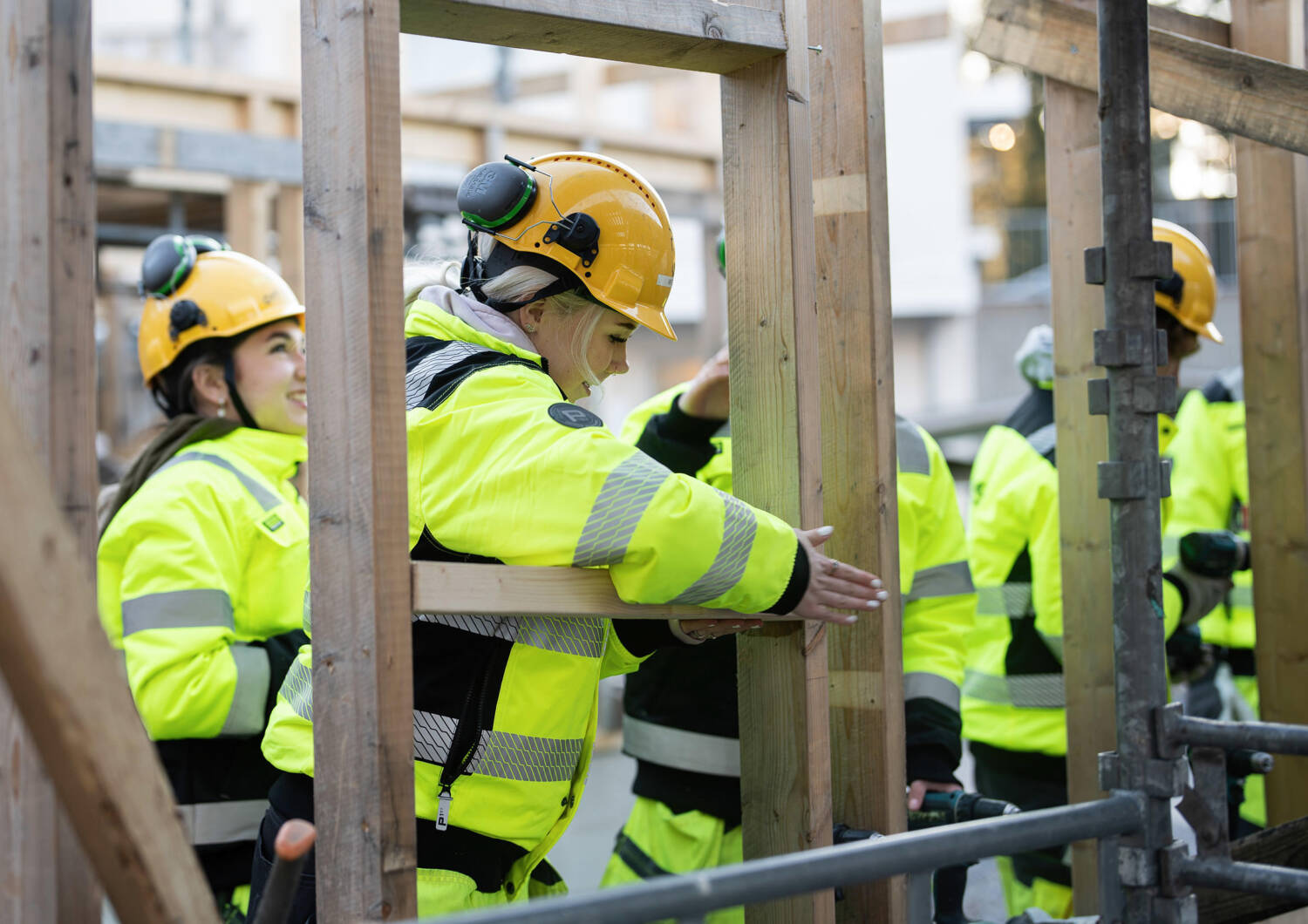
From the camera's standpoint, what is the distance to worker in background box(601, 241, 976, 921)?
3.40 meters

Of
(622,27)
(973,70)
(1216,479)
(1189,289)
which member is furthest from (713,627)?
(973,70)

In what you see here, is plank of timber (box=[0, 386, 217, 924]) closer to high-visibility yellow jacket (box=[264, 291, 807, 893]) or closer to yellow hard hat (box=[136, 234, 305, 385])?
high-visibility yellow jacket (box=[264, 291, 807, 893])

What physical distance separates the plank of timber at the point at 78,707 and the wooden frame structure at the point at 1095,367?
3122 mm

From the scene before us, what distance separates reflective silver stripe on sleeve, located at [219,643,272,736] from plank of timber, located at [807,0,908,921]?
131 cm

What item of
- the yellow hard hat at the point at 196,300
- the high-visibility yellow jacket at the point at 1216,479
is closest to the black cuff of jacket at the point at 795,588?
the yellow hard hat at the point at 196,300

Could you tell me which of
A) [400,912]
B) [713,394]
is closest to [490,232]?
[713,394]

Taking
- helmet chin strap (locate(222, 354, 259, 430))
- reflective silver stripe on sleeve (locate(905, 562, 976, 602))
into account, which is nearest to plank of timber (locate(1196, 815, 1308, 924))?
reflective silver stripe on sleeve (locate(905, 562, 976, 602))

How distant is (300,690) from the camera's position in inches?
96.4

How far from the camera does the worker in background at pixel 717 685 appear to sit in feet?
11.1

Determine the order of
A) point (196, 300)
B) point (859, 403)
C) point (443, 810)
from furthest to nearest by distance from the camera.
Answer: point (196, 300) < point (859, 403) < point (443, 810)

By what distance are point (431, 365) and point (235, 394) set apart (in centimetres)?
164

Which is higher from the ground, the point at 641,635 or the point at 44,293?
the point at 44,293

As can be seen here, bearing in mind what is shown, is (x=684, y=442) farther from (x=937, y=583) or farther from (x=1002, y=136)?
(x=1002, y=136)

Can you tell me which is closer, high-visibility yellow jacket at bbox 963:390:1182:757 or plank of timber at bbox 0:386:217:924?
plank of timber at bbox 0:386:217:924
